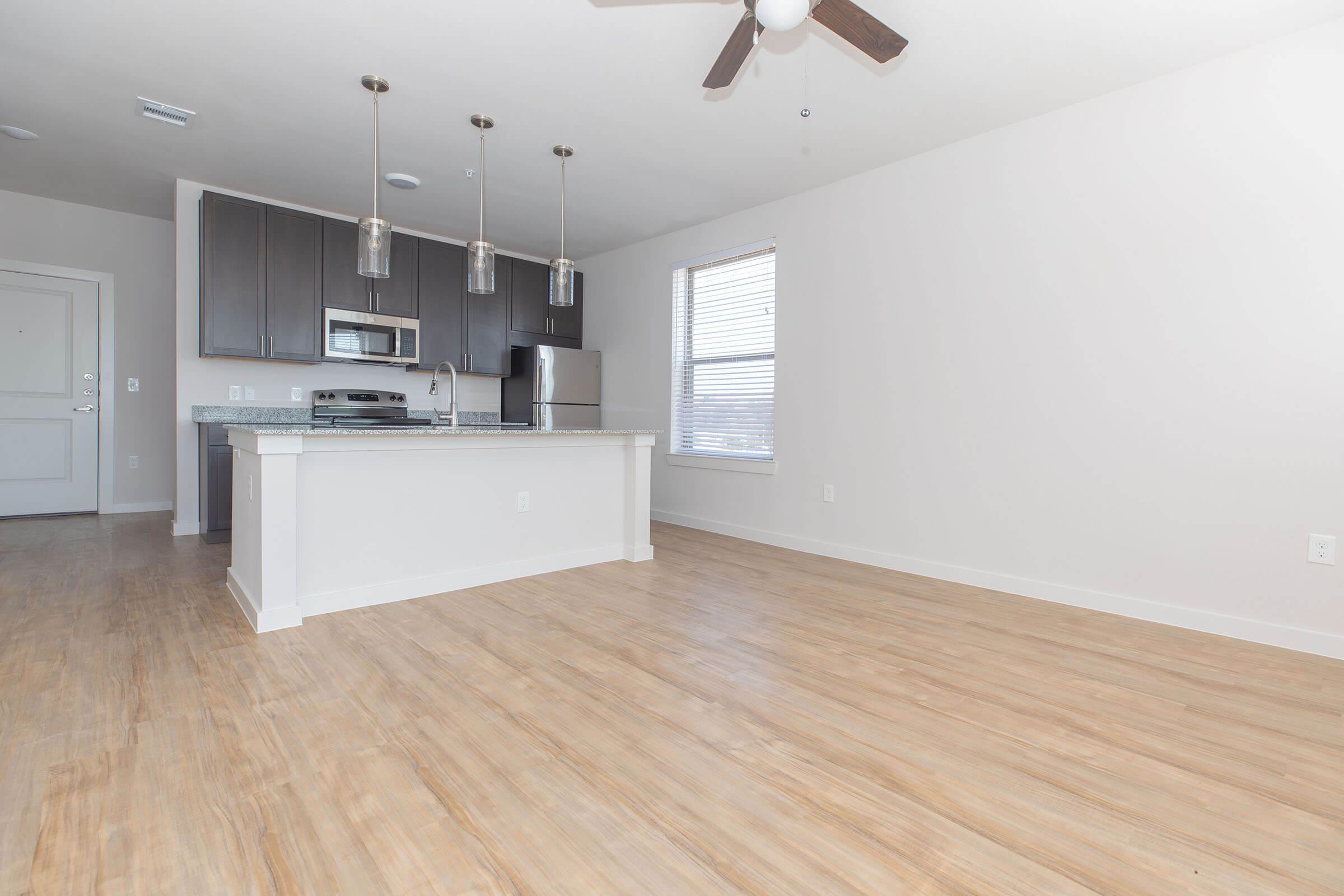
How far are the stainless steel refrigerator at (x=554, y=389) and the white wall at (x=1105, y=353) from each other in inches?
87.5

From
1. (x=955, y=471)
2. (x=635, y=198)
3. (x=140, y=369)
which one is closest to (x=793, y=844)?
(x=955, y=471)

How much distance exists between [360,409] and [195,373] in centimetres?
108

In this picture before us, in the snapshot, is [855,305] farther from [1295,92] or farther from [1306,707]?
[1306,707]

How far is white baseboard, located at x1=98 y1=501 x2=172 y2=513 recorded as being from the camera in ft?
17.8

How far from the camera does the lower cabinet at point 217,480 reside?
419cm

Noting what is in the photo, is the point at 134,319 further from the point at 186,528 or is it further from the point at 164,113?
the point at 164,113

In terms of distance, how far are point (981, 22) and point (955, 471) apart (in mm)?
2163

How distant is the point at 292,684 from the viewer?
2.09 metres

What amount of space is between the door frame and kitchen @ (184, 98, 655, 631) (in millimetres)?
1416

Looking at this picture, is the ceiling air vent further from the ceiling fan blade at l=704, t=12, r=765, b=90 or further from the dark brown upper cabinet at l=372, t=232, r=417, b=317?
the ceiling fan blade at l=704, t=12, r=765, b=90

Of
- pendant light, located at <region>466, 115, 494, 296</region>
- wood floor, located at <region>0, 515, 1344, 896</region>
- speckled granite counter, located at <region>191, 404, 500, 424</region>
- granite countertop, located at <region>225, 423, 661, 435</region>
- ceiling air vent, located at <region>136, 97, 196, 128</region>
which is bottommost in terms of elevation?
wood floor, located at <region>0, 515, 1344, 896</region>

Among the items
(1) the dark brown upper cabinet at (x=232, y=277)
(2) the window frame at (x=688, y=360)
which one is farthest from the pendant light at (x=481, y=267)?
(1) the dark brown upper cabinet at (x=232, y=277)

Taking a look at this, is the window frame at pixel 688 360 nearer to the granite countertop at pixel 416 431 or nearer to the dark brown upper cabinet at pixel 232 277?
the granite countertop at pixel 416 431

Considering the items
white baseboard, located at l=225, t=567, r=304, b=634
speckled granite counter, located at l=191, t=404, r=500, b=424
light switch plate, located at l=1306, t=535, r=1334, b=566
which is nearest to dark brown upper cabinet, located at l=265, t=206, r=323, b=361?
speckled granite counter, located at l=191, t=404, r=500, b=424
